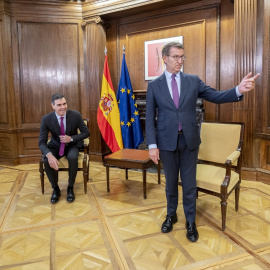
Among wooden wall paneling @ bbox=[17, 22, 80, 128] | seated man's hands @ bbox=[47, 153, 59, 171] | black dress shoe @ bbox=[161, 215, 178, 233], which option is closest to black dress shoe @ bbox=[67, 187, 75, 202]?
seated man's hands @ bbox=[47, 153, 59, 171]

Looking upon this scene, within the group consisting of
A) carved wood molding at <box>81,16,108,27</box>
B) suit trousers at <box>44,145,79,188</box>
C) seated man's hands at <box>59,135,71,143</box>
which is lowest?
suit trousers at <box>44,145,79,188</box>

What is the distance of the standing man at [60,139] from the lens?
327cm

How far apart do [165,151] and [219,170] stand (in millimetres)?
782

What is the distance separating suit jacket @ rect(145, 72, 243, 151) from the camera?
82.4 inches

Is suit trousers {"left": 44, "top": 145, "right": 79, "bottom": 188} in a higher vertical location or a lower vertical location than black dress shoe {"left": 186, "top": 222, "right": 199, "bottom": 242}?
higher

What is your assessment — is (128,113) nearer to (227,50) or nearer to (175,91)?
(227,50)

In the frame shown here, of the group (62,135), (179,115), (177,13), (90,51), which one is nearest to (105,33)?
(90,51)

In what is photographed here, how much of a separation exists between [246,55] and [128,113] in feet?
7.04

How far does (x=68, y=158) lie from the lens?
3326 mm

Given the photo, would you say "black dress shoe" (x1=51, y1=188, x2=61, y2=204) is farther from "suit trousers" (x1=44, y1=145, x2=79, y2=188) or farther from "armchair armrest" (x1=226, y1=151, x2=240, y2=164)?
"armchair armrest" (x1=226, y1=151, x2=240, y2=164)

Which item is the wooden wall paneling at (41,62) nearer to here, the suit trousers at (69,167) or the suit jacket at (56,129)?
the suit jacket at (56,129)

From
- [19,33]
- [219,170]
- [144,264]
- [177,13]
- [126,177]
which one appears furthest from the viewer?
[19,33]

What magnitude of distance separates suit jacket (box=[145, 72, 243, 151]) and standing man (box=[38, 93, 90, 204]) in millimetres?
1489

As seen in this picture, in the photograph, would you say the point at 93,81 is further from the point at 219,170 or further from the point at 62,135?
the point at 219,170
